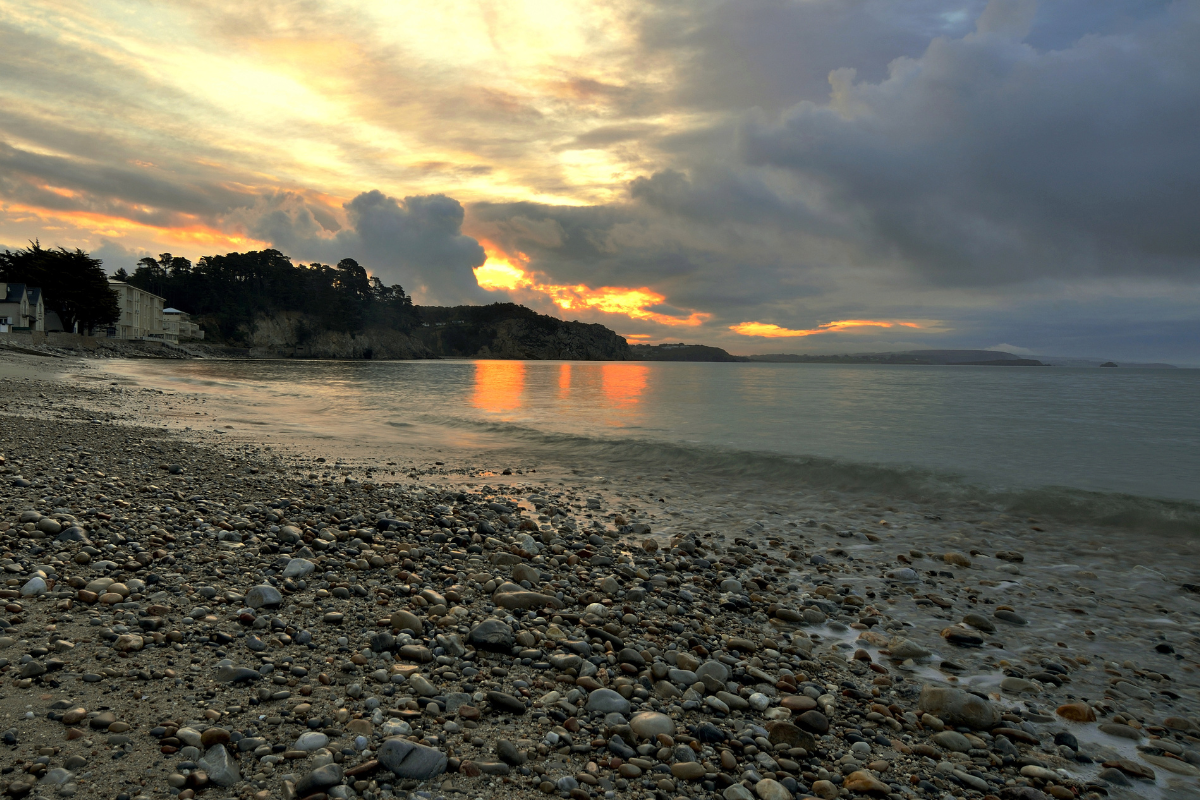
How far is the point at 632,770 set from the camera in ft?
10.6

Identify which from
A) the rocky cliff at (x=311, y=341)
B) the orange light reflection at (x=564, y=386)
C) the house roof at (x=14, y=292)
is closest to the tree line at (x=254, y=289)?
the rocky cliff at (x=311, y=341)

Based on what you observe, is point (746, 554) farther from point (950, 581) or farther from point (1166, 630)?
point (1166, 630)

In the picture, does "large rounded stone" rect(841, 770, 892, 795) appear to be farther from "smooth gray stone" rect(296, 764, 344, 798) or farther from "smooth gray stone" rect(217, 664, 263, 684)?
"smooth gray stone" rect(217, 664, 263, 684)

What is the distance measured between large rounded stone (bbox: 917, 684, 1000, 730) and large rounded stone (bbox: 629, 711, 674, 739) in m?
2.05

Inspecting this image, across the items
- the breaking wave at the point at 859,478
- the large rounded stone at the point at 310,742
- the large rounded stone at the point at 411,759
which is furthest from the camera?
the breaking wave at the point at 859,478

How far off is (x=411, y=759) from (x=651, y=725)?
58.2 inches

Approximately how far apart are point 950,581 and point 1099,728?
10.3 ft

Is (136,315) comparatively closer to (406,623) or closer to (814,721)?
(406,623)

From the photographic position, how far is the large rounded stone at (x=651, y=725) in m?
3.59

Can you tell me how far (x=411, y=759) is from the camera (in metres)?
3.04

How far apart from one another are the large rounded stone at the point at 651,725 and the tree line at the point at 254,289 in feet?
519

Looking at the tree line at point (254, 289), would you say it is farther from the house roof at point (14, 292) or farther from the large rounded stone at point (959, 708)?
the large rounded stone at point (959, 708)

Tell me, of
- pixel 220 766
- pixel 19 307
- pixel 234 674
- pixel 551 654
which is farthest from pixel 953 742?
pixel 19 307

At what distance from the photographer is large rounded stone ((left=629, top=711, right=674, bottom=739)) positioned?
3586 mm
